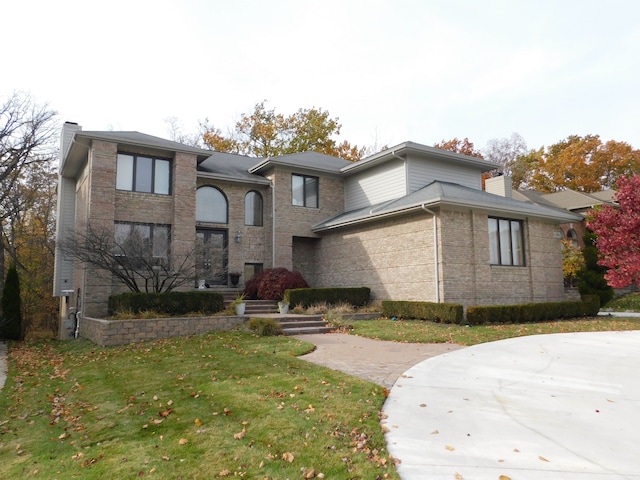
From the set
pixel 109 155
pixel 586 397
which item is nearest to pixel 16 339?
pixel 109 155

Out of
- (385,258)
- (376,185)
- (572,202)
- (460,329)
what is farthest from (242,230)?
(572,202)

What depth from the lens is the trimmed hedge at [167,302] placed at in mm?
12086

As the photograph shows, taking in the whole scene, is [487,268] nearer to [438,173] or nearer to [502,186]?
[438,173]

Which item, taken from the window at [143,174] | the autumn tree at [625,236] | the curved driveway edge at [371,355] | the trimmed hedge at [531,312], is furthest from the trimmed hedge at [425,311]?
the window at [143,174]

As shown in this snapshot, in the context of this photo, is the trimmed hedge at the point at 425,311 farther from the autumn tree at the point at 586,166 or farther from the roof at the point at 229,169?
the autumn tree at the point at 586,166

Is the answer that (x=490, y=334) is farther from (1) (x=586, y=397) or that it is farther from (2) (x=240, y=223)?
(2) (x=240, y=223)

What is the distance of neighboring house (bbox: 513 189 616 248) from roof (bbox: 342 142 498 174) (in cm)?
1103

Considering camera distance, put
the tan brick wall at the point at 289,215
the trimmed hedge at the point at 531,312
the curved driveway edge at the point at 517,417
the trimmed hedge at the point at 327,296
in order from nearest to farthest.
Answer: the curved driveway edge at the point at 517,417 < the trimmed hedge at the point at 531,312 < the trimmed hedge at the point at 327,296 < the tan brick wall at the point at 289,215

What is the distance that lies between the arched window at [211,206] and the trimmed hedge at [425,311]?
305 inches

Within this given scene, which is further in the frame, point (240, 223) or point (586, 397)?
point (240, 223)

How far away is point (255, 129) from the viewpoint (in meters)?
32.7

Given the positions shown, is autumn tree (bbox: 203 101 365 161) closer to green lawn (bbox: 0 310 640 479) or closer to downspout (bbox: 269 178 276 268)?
downspout (bbox: 269 178 276 268)

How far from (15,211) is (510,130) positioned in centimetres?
4047

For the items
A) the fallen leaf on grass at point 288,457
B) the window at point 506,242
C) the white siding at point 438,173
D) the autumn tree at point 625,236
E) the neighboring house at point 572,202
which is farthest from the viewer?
the neighboring house at point 572,202
